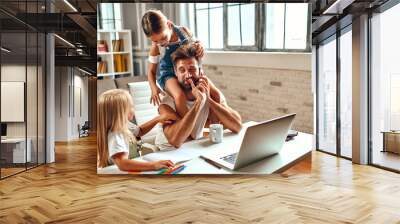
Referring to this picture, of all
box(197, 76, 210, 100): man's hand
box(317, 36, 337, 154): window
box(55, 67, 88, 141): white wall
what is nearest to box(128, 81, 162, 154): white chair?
box(197, 76, 210, 100): man's hand

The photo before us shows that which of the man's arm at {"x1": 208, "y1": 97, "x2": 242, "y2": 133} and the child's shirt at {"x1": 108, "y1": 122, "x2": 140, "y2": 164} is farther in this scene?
the man's arm at {"x1": 208, "y1": 97, "x2": 242, "y2": 133}

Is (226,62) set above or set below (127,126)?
above

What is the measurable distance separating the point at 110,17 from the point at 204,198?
9.29 feet

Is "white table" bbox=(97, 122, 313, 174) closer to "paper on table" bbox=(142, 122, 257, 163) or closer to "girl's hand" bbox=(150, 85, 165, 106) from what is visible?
"paper on table" bbox=(142, 122, 257, 163)

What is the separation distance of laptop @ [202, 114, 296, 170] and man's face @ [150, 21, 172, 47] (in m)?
1.63

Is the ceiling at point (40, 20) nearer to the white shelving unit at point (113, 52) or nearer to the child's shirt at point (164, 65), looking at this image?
the white shelving unit at point (113, 52)

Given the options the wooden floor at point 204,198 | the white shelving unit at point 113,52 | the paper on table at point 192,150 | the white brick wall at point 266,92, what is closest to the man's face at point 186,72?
the white brick wall at point 266,92

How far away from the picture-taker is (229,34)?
5.31 meters

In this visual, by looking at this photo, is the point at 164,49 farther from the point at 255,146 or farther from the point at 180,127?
the point at 255,146

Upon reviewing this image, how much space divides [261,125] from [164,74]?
58.4 inches

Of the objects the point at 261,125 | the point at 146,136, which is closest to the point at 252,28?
the point at 261,125

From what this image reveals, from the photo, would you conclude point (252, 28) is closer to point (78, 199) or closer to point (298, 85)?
point (298, 85)

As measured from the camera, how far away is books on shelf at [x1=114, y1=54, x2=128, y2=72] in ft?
17.1

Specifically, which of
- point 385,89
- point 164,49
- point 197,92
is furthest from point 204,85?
point 385,89
